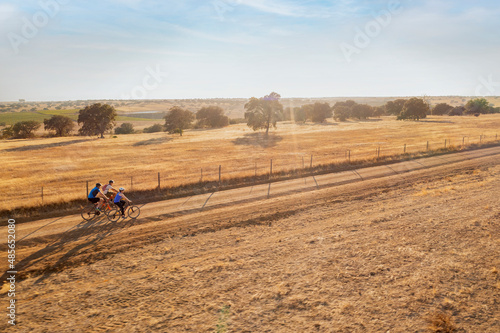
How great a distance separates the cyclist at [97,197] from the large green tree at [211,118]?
86.5 metres

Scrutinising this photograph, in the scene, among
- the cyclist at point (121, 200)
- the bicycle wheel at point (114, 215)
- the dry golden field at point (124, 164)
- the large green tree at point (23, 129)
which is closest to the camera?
the cyclist at point (121, 200)

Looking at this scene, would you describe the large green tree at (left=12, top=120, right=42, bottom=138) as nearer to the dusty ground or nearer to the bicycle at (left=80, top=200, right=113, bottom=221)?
the bicycle at (left=80, top=200, right=113, bottom=221)

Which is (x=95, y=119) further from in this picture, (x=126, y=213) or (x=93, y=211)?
(x=126, y=213)

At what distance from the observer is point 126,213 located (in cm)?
1789

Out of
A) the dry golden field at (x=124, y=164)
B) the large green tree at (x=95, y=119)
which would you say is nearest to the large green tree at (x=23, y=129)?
the large green tree at (x=95, y=119)

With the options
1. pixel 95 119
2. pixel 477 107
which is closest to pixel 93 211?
pixel 95 119

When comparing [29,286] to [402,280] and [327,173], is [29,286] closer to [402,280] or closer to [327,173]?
[402,280]

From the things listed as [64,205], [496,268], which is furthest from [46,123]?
[496,268]

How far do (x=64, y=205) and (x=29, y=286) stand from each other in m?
9.11

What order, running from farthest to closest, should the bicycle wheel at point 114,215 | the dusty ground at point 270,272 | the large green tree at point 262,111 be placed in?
the large green tree at point 262,111
the bicycle wheel at point 114,215
the dusty ground at point 270,272

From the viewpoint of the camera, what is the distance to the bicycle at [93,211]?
16984 mm

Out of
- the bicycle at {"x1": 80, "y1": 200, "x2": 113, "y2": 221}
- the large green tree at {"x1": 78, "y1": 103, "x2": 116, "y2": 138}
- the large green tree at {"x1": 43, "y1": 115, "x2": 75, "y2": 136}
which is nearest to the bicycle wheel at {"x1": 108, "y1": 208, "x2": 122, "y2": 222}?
the bicycle at {"x1": 80, "y1": 200, "x2": 113, "y2": 221}

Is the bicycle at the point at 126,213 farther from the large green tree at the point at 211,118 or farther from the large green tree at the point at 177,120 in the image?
the large green tree at the point at 211,118

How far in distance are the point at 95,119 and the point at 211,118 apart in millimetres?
38300
